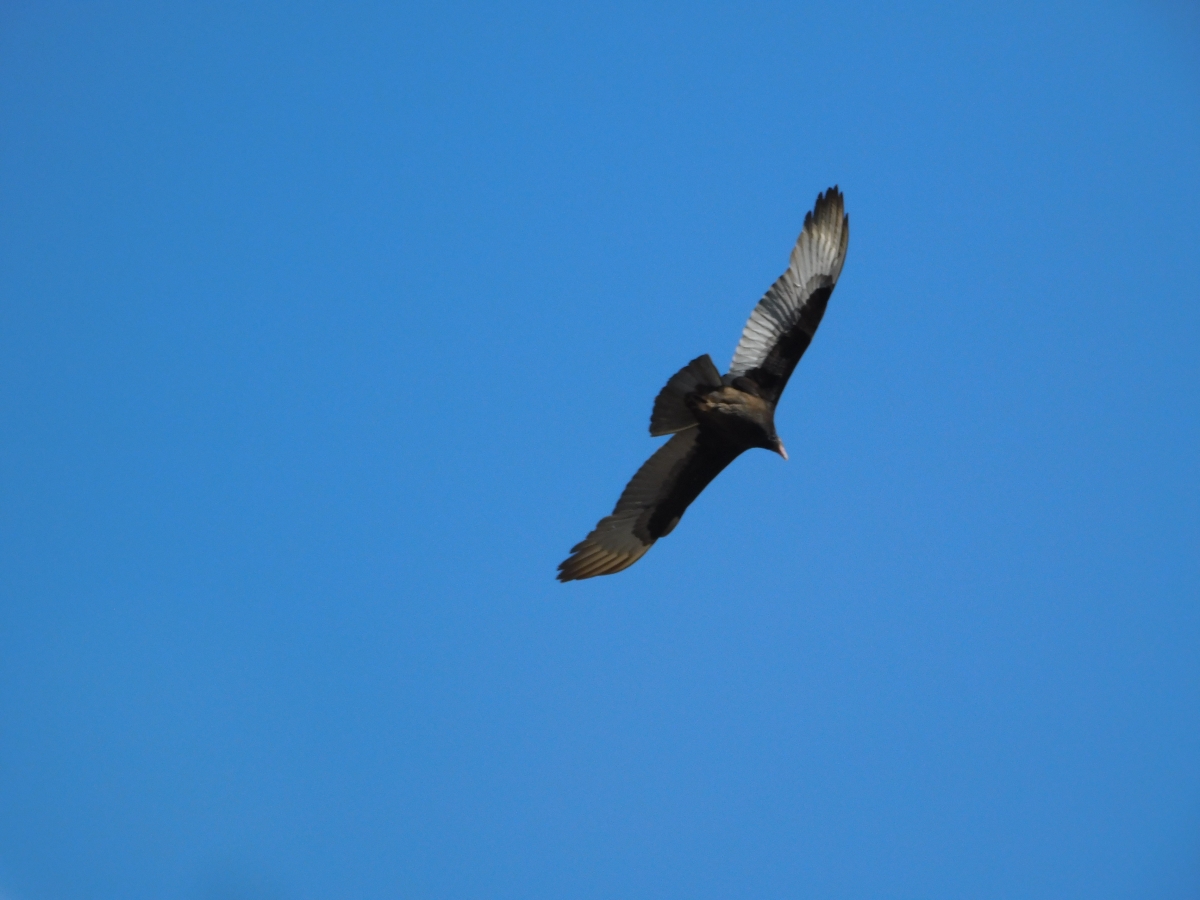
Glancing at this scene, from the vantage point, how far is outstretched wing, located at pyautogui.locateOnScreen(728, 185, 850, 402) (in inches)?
430

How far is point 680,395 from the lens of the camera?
10.5m

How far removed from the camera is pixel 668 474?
11.5m

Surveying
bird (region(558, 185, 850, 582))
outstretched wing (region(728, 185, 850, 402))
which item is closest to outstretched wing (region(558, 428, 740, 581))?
bird (region(558, 185, 850, 582))

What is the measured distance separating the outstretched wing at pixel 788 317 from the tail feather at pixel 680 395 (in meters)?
0.60

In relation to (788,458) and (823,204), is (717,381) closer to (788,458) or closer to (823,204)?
(788,458)

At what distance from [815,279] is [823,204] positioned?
0.82 m

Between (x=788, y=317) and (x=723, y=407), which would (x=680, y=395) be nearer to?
(x=723, y=407)

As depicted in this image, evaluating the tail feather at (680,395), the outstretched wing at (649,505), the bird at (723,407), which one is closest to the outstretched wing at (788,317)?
the bird at (723,407)

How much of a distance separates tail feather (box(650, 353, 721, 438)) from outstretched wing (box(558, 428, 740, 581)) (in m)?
0.46

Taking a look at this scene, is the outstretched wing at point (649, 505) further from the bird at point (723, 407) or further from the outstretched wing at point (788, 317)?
the outstretched wing at point (788, 317)

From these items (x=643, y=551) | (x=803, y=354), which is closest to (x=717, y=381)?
(x=803, y=354)

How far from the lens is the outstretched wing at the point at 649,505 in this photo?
1134 centimetres

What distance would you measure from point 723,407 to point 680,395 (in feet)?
1.38

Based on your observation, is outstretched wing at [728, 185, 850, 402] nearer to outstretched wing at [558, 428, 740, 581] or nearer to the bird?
the bird
